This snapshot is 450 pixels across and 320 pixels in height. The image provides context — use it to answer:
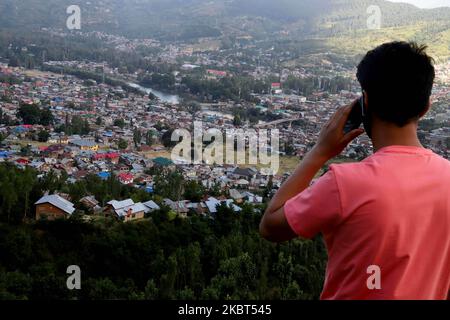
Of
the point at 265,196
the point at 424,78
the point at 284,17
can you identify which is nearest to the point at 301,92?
the point at 265,196

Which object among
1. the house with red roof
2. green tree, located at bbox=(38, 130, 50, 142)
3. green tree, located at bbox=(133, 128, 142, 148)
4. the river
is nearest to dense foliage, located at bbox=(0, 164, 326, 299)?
the house with red roof

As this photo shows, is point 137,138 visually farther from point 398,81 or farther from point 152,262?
point 398,81

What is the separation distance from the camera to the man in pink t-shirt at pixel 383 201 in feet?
1.78

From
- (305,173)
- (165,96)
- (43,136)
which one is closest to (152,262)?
(305,173)

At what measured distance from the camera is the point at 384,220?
54cm

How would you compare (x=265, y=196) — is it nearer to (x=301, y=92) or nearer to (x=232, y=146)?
(x=232, y=146)

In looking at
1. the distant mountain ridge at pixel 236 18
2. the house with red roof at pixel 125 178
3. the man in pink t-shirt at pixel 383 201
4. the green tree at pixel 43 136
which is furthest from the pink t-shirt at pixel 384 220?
the distant mountain ridge at pixel 236 18

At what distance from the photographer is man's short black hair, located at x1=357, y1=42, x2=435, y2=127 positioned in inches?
22.9

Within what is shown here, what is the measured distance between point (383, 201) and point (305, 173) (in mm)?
99

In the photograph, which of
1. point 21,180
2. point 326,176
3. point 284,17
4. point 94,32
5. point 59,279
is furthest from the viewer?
point 284,17

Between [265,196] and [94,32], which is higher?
[94,32]

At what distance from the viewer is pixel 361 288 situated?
1.86 ft

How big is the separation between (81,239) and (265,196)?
13.2 feet

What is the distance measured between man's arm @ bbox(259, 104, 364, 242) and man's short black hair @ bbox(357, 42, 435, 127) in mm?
34
